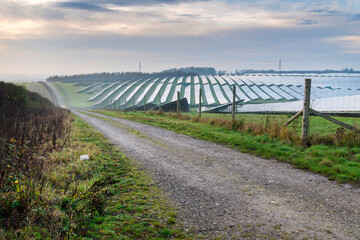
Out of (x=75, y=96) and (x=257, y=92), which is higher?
(x=257, y=92)

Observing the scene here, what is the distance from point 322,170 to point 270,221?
3566 mm

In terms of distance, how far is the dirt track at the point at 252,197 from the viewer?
431 cm

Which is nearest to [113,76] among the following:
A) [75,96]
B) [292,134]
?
[75,96]

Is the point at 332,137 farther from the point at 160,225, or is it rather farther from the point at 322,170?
the point at 160,225

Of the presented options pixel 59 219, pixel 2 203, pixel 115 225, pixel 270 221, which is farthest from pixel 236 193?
pixel 2 203

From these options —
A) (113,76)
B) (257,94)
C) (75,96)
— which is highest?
(113,76)

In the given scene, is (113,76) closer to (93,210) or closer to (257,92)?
(257,92)

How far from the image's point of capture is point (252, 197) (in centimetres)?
558

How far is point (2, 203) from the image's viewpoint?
458 cm

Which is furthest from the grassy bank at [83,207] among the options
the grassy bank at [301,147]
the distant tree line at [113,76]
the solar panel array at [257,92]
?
the distant tree line at [113,76]

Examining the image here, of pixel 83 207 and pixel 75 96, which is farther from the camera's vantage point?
pixel 75 96

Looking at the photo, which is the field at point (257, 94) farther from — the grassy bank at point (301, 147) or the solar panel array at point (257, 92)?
the grassy bank at point (301, 147)

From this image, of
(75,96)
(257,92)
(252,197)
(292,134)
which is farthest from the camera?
(75,96)

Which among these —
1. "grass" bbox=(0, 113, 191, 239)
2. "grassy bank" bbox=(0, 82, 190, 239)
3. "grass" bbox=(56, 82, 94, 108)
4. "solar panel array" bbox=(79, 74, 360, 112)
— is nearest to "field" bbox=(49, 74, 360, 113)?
"solar panel array" bbox=(79, 74, 360, 112)
